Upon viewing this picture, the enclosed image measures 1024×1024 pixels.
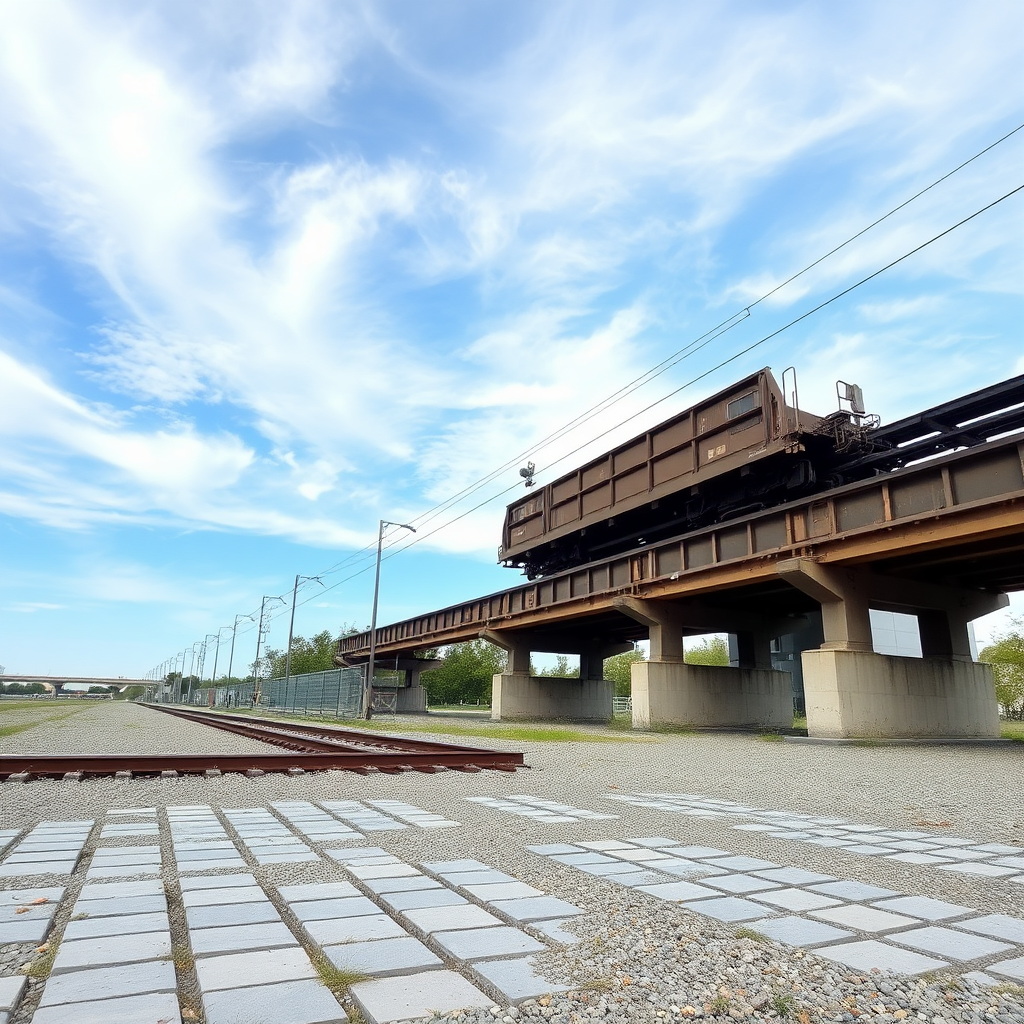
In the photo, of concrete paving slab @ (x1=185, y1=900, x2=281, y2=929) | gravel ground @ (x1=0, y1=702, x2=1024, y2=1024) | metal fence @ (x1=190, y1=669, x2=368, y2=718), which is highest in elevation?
metal fence @ (x1=190, y1=669, x2=368, y2=718)

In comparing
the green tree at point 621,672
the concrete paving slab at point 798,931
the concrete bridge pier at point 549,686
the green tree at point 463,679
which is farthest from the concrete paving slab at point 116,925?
the green tree at point 621,672

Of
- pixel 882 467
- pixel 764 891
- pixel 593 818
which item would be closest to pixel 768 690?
pixel 882 467

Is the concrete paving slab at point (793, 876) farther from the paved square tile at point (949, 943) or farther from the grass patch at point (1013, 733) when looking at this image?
→ the grass patch at point (1013, 733)

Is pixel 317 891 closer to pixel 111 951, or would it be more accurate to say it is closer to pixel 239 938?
pixel 239 938

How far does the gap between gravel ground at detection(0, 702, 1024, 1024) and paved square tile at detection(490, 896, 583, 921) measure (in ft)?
0.33

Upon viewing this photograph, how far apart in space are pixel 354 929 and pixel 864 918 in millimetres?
2064

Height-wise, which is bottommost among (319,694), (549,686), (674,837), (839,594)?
(674,837)

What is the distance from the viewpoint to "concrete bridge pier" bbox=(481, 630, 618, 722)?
31.8 metres

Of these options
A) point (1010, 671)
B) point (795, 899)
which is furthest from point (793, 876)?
point (1010, 671)

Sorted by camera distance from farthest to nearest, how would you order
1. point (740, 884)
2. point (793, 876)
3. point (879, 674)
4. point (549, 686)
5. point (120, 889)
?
point (549, 686), point (879, 674), point (793, 876), point (740, 884), point (120, 889)

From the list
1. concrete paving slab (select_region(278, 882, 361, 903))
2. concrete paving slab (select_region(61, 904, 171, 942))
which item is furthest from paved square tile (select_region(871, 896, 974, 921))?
concrete paving slab (select_region(61, 904, 171, 942))

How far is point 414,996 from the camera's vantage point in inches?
81.0

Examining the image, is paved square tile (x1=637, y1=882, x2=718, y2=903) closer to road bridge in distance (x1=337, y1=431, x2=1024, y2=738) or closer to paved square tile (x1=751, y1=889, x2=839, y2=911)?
paved square tile (x1=751, y1=889, x2=839, y2=911)

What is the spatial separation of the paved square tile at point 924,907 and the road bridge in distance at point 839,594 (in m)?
11.9
